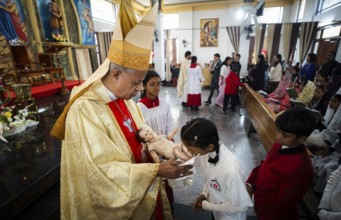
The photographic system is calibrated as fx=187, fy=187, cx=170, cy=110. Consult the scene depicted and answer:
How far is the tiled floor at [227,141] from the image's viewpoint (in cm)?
244

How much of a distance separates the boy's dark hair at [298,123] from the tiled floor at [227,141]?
1357 mm

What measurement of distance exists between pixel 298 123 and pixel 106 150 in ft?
4.12

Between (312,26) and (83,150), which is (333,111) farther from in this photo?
(312,26)

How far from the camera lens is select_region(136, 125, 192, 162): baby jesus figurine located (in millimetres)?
1221

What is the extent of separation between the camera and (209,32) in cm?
1152

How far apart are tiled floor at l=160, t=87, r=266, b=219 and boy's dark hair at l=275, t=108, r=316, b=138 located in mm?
1357

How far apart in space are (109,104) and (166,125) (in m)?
1.15

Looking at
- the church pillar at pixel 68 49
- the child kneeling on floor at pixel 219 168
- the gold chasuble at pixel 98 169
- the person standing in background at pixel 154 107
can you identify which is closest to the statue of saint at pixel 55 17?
the church pillar at pixel 68 49

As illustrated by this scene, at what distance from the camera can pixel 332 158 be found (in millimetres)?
2070

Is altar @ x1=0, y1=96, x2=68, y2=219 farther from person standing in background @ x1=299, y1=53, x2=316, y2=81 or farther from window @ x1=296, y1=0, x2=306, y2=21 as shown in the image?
window @ x1=296, y1=0, x2=306, y2=21

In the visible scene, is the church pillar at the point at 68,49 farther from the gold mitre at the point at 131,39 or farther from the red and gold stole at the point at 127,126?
the gold mitre at the point at 131,39

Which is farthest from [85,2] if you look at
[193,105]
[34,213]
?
[34,213]

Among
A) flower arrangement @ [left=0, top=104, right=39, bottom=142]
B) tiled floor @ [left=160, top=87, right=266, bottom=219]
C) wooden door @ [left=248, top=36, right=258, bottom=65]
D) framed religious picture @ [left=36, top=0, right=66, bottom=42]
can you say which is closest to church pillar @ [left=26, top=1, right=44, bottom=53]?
framed religious picture @ [left=36, top=0, right=66, bottom=42]

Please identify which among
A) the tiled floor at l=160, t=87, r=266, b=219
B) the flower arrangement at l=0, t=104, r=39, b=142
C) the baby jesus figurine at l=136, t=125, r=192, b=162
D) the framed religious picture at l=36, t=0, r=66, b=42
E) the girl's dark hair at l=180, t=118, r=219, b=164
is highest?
the framed religious picture at l=36, t=0, r=66, b=42
